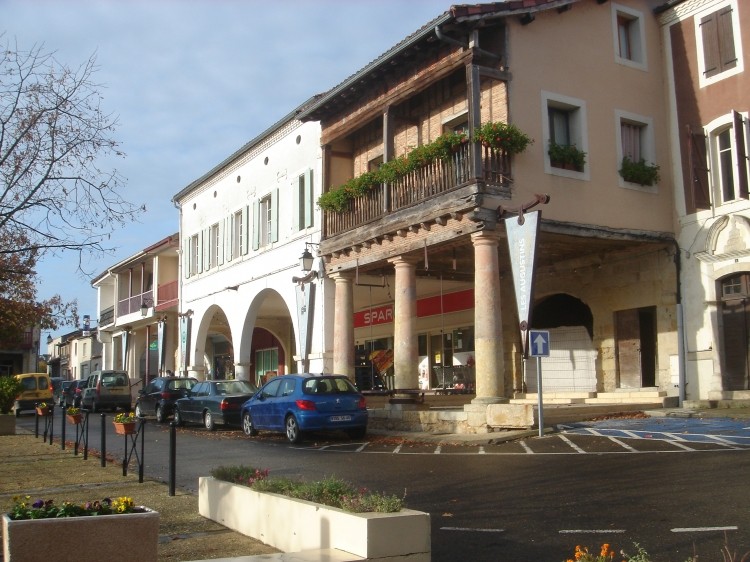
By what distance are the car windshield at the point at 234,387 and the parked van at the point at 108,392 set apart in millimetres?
13411

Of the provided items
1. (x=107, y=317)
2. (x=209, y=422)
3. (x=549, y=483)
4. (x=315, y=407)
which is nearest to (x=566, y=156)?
(x=315, y=407)

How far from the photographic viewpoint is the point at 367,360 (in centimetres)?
2998

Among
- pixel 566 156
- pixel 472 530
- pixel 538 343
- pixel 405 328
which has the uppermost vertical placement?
pixel 566 156

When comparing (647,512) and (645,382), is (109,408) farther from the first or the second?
(647,512)

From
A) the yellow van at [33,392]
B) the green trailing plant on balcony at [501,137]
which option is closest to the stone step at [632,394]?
the green trailing plant on balcony at [501,137]

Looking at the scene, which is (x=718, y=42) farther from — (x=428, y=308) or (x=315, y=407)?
(x=315, y=407)

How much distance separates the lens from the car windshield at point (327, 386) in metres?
17.3

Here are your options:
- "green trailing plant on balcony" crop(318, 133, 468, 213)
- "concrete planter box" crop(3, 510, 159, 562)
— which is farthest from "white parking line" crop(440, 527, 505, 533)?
"green trailing plant on balcony" crop(318, 133, 468, 213)

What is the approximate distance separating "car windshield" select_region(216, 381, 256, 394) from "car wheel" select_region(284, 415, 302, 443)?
16.3 ft

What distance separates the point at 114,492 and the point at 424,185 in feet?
34.7

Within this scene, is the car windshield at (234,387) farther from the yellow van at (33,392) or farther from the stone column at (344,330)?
the yellow van at (33,392)

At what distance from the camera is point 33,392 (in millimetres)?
35250

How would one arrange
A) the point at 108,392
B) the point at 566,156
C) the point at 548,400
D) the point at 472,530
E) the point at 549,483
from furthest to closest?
the point at 108,392
the point at 548,400
the point at 566,156
the point at 549,483
the point at 472,530

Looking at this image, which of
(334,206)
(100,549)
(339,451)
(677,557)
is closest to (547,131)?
(334,206)
